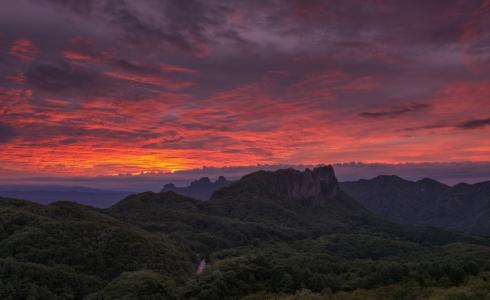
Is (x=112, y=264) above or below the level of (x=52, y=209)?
below

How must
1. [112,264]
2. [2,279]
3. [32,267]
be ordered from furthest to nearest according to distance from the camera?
1. [112,264]
2. [32,267]
3. [2,279]

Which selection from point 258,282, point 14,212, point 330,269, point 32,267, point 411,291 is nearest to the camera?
point 411,291

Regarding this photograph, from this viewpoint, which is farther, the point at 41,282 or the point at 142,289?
the point at 41,282

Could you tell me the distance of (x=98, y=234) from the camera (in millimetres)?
135375

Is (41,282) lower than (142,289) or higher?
lower

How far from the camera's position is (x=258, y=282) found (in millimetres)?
70250

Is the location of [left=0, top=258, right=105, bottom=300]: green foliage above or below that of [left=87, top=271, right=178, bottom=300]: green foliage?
below

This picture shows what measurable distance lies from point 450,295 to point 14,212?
155549mm

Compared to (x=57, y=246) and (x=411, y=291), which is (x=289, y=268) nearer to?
(x=411, y=291)

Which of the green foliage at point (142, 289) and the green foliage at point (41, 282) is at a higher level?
the green foliage at point (142, 289)

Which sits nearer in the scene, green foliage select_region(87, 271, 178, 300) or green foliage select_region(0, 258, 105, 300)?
green foliage select_region(87, 271, 178, 300)

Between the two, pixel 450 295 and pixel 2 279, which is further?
pixel 2 279

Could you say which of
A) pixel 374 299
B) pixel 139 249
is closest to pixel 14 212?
pixel 139 249

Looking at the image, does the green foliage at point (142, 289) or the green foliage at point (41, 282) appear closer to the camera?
the green foliage at point (142, 289)
